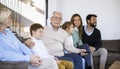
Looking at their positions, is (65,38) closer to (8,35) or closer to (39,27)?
(39,27)

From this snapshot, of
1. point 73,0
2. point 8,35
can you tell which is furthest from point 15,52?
point 73,0

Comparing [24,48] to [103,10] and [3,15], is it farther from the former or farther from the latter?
[103,10]

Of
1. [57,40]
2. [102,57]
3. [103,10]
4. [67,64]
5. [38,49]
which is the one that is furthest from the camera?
[103,10]

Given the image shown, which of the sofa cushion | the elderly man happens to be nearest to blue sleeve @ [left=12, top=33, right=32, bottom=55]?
the elderly man

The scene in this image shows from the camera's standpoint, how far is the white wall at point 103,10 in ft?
19.3

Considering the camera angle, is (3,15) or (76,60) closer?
(3,15)

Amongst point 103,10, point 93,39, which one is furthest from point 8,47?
point 103,10

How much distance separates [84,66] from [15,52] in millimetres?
1696

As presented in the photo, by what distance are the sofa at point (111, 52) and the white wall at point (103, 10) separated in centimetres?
39

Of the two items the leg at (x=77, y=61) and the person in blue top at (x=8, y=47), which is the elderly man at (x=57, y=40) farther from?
the person in blue top at (x=8, y=47)

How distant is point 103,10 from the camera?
19.4 feet

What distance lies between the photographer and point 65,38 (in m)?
4.04

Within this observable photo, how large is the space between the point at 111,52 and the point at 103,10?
1.14 metres

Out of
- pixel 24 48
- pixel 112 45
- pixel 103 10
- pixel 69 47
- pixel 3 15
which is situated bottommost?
pixel 112 45
